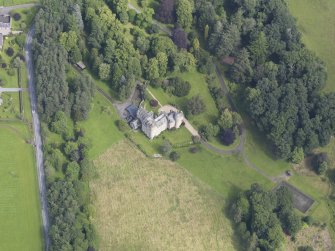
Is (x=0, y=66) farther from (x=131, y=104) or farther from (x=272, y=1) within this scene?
(x=272, y=1)

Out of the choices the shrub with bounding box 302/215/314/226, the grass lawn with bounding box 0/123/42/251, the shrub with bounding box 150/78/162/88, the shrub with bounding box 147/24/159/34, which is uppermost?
the shrub with bounding box 302/215/314/226

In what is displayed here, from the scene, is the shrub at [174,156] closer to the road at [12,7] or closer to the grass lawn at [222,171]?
the grass lawn at [222,171]

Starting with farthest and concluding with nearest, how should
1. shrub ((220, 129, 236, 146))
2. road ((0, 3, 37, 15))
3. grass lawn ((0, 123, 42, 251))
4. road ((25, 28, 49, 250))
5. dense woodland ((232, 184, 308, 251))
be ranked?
road ((0, 3, 37, 15)) < shrub ((220, 129, 236, 146)) < road ((25, 28, 49, 250)) < dense woodland ((232, 184, 308, 251)) < grass lawn ((0, 123, 42, 251))

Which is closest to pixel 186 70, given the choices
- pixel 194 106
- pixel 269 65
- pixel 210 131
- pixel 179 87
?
pixel 179 87

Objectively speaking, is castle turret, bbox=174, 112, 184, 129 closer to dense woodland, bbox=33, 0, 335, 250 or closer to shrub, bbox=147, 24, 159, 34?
dense woodland, bbox=33, 0, 335, 250

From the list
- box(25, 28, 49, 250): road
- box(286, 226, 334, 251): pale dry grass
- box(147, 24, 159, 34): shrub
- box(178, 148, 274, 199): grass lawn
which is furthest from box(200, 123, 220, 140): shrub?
box(25, 28, 49, 250): road

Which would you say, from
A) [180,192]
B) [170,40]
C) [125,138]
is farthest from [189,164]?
[170,40]

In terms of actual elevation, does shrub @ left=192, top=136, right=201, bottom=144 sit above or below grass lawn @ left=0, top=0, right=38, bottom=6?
above
